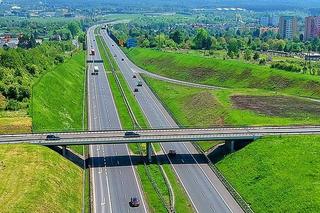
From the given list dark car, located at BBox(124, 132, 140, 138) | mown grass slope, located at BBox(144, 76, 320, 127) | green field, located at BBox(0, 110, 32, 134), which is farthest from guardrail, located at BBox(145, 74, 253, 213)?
green field, located at BBox(0, 110, 32, 134)

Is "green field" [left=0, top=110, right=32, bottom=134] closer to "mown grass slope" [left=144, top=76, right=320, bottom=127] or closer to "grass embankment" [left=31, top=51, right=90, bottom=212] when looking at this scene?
"grass embankment" [left=31, top=51, right=90, bottom=212]

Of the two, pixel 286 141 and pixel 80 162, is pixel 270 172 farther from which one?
pixel 80 162

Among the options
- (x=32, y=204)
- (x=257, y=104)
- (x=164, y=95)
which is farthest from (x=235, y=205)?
(x=164, y=95)

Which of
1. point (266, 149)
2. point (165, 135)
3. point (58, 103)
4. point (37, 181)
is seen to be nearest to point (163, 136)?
point (165, 135)

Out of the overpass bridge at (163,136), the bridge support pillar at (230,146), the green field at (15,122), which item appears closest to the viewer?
the overpass bridge at (163,136)

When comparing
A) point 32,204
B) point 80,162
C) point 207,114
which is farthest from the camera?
point 207,114

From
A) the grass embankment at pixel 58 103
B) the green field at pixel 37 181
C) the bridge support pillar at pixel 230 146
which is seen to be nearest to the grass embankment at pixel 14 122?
the grass embankment at pixel 58 103

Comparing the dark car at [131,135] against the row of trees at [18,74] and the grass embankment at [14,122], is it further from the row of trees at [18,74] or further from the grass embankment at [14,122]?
the row of trees at [18,74]

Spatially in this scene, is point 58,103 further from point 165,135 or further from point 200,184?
point 200,184
